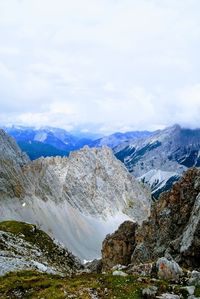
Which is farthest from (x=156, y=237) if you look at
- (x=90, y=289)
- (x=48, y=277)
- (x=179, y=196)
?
(x=90, y=289)

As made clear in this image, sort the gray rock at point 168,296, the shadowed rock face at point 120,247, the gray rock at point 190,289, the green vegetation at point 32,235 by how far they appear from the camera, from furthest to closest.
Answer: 1. the shadowed rock face at point 120,247
2. the green vegetation at point 32,235
3. the gray rock at point 190,289
4. the gray rock at point 168,296

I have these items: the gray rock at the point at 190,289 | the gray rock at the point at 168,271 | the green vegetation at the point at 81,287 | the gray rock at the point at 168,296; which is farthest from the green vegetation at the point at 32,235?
the gray rock at the point at 168,296

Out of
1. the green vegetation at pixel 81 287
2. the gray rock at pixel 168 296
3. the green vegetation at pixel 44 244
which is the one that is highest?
the green vegetation at pixel 44 244

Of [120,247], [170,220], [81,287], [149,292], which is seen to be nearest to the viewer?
[149,292]

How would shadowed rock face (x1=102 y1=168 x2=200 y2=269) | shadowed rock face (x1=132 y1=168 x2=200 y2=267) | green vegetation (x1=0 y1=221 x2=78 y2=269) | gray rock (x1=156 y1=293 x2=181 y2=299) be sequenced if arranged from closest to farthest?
gray rock (x1=156 y1=293 x2=181 y2=299), green vegetation (x1=0 y1=221 x2=78 y2=269), shadowed rock face (x1=102 y1=168 x2=200 y2=269), shadowed rock face (x1=132 y1=168 x2=200 y2=267)

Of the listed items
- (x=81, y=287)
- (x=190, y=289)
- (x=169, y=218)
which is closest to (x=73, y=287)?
(x=81, y=287)

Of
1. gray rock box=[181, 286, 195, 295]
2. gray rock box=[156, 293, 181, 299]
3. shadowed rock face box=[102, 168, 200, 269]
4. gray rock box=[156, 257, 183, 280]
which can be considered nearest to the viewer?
gray rock box=[156, 293, 181, 299]

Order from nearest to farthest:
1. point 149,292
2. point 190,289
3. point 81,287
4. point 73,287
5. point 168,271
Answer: point 149,292 < point 190,289 < point 81,287 < point 73,287 < point 168,271

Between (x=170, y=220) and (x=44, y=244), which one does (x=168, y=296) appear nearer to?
(x=44, y=244)

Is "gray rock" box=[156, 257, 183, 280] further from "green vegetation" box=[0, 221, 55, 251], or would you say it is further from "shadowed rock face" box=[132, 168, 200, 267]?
"green vegetation" box=[0, 221, 55, 251]

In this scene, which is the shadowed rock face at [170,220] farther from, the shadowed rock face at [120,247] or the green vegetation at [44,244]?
the green vegetation at [44,244]

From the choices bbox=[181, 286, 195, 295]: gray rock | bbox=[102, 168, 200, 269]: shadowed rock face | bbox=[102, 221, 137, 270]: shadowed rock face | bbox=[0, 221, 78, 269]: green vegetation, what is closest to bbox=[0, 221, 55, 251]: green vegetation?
bbox=[0, 221, 78, 269]: green vegetation
